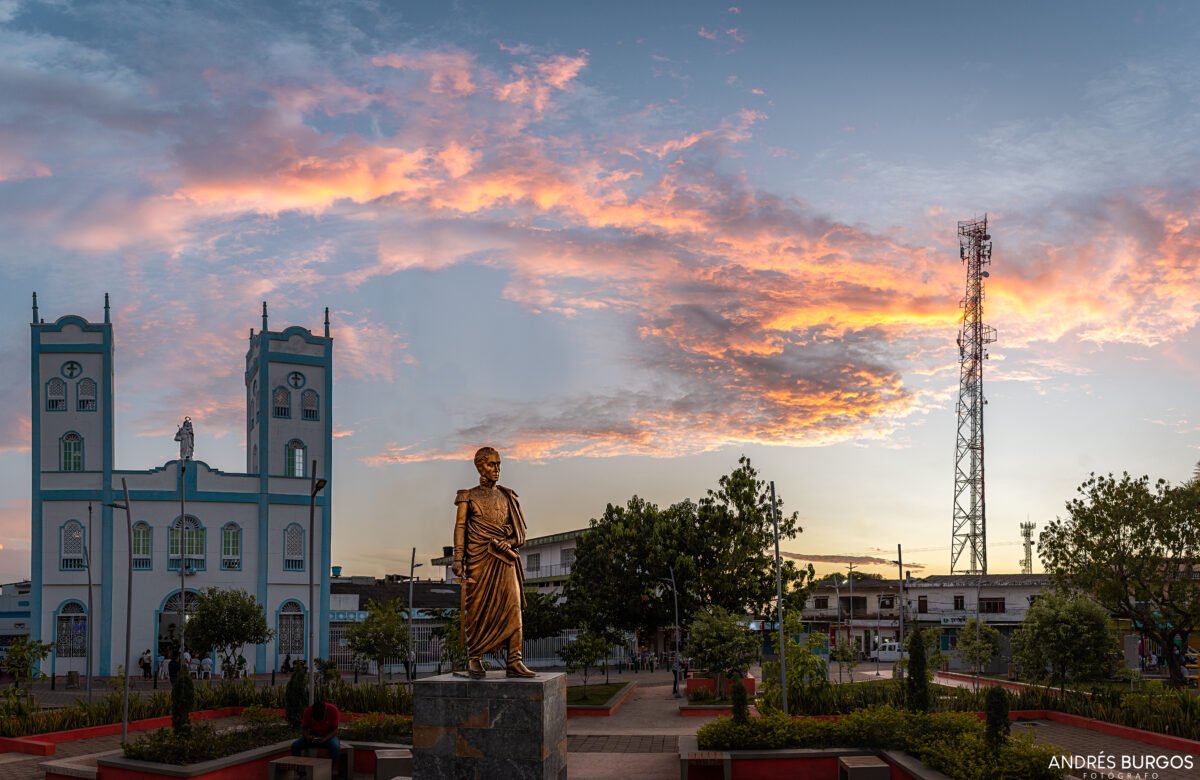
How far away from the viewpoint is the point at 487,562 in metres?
15.4

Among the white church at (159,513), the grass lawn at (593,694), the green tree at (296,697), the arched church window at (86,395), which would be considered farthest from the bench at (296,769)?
the arched church window at (86,395)

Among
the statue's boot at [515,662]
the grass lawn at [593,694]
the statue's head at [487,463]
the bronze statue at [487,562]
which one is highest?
the statue's head at [487,463]

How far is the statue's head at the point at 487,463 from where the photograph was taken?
15.6m

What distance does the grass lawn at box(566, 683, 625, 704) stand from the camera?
33.6 meters

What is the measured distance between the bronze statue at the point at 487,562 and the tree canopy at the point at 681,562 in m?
24.9

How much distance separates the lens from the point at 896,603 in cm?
8706

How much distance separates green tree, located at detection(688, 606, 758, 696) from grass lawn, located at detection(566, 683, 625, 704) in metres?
3.33

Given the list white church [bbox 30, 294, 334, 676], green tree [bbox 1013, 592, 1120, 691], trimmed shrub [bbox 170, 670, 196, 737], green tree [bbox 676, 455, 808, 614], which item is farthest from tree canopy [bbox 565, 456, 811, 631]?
trimmed shrub [bbox 170, 670, 196, 737]

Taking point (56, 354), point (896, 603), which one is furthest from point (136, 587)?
point (896, 603)

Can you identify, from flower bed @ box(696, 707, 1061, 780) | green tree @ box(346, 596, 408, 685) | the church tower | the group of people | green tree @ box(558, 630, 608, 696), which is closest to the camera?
flower bed @ box(696, 707, 1061, 780)

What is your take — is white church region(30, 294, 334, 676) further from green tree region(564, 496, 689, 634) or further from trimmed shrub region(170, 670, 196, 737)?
trimmed shrub region(170, 670, 196, 737)

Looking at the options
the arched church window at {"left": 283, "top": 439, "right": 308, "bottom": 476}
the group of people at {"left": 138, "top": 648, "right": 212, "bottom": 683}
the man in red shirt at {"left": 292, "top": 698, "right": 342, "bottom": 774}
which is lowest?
the group of people at {"left": 138, "top": 648, "right": 212, "bottom": 683}

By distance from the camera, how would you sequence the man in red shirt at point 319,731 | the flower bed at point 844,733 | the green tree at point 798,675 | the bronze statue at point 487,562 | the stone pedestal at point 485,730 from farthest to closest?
the green tree at point 798,675 → the man in red shirt at point 319,731 → the flower bed at point 844,733 → the bronze statue at point 487,562 → the stone pedestal at point 485,730

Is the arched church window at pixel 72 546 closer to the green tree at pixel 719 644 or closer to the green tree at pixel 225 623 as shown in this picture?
the green tree at pixel 225 623
